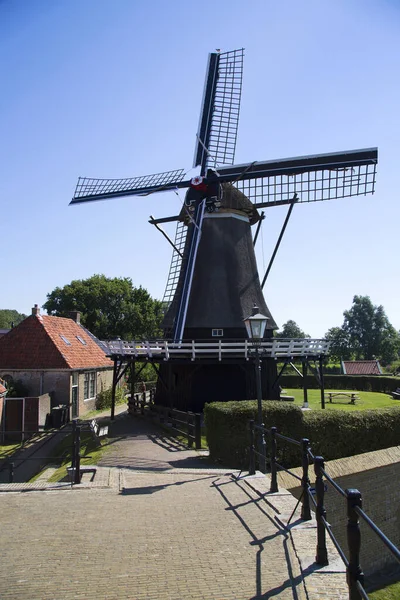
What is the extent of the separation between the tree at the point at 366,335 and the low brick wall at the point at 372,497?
63672mm

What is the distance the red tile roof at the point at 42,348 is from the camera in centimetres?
2166

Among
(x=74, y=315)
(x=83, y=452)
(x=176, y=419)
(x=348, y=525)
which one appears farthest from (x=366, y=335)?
(x=348, y=525)

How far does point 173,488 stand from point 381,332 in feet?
239

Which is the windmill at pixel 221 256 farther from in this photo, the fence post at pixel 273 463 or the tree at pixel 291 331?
the tree at pixel 291 331

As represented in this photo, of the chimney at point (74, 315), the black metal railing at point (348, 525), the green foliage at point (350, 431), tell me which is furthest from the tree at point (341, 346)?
the black metal railing at point (348, 525)

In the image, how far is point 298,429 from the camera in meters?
11.8

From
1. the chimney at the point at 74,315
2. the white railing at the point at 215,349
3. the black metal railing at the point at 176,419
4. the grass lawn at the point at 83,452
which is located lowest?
the grass lawn at the point at 83,452

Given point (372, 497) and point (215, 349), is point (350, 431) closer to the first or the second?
point (372, 497)

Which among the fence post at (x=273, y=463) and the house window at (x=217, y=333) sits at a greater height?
the house window at (x=217, y=333)

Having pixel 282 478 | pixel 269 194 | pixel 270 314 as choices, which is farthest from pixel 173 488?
pixel 269 194

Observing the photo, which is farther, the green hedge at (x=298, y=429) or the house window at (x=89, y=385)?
the house window at (x=89, y=385)

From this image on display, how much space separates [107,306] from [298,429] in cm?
3960

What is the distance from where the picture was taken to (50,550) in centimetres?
553

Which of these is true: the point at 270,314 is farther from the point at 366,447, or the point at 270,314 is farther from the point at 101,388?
the point at 101,388
